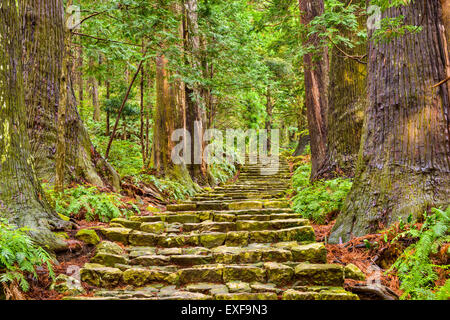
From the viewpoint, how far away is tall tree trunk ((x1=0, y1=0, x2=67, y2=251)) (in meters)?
3.63

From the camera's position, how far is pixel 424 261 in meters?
3.08

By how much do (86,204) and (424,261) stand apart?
5015mm

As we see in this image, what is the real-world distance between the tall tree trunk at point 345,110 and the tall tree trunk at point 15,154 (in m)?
5.68

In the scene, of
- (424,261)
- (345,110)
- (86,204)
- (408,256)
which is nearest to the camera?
(424,261)

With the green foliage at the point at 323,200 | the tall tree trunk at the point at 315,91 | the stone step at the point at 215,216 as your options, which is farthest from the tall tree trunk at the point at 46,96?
the tall tree trunk at the point at 315,91

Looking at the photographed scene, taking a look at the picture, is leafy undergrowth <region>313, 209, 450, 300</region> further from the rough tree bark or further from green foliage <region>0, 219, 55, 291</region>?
the rough tree bark

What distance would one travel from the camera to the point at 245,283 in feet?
11.4

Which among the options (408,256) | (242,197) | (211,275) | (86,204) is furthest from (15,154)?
(242,197)

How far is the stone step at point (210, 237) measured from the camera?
481 cm

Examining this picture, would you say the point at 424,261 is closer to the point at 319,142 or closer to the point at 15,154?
the point at 15,154

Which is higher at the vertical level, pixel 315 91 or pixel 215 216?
pixel 315 91

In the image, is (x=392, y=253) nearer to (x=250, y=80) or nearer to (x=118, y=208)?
→ (x=118, y=208)
